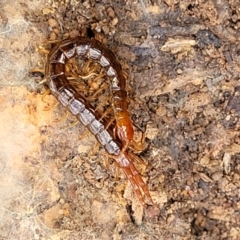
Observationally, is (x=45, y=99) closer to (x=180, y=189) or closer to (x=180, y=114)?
(x=180, y=114)

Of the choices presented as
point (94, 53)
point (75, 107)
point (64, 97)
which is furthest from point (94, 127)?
point (94, 53)

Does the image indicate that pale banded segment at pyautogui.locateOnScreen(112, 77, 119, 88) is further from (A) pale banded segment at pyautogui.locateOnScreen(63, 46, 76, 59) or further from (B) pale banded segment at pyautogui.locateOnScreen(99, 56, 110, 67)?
(A) pale banded segment at pyautogui.locateOnScreen(63, 46, 76, 59)

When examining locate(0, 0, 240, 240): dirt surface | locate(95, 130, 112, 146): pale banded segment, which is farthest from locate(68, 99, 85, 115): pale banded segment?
locate(95, 130, 112, 146): pale banded segment

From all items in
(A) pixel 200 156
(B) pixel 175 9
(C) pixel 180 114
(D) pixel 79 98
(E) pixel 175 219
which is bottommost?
(E) pixel 175 219

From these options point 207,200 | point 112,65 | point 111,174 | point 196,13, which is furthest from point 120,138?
point 196,13

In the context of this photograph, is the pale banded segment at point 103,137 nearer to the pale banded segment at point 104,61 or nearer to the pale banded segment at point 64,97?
the pale banded segment at point 64,97

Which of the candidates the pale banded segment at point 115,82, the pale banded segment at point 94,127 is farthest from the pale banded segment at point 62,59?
the pale banded segment at point 94,127
